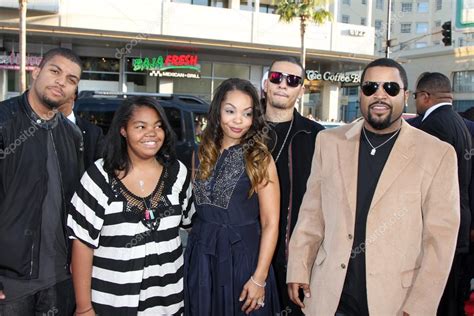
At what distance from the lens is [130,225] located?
2.64 meters

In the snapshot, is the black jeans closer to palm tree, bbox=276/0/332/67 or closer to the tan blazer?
the tan blazer

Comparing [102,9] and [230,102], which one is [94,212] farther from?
[102,9]

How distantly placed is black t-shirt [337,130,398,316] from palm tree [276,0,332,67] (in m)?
20.6

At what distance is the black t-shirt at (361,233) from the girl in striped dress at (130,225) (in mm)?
990

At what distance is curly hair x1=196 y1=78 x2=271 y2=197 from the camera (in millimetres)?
2887

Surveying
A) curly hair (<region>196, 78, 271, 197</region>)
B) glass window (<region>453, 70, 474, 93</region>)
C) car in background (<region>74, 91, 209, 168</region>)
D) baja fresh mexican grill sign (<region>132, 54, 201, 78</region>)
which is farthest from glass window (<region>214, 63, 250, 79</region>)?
curly hair (<region>196, 78, 271, 197</region>)

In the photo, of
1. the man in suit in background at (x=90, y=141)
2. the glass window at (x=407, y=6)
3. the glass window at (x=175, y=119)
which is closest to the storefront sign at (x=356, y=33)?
the glass window at (x=175, y=119)

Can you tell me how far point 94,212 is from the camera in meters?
2.59

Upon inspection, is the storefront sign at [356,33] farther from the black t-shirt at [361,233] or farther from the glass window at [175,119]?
the black t-shirt at [361,233]

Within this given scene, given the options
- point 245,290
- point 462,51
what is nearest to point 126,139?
point 245,290

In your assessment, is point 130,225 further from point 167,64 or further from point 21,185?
point 167,64

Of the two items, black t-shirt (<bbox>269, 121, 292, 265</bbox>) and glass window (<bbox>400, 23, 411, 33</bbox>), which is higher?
glass window (<bbox>400, 23, 411, 33</bbox>)

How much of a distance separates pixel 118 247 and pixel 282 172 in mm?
1273

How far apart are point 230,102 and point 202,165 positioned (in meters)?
0.43
